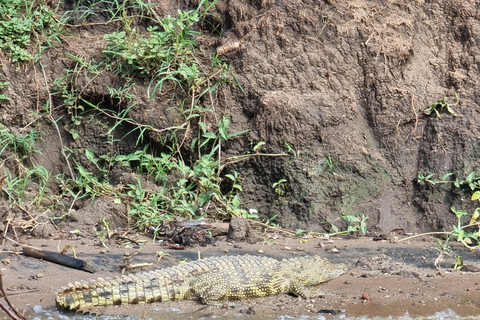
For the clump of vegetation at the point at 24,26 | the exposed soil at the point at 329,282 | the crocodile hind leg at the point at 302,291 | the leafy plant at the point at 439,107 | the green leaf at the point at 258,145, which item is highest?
the clump of vegetation at the point at 24,26

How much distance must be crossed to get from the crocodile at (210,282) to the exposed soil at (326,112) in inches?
27.2

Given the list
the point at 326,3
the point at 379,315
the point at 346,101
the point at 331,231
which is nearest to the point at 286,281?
the point at 379,315

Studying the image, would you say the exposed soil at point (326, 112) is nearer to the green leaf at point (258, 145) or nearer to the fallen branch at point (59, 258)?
the green leaf at point (258, 145)

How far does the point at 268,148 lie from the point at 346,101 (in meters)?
1.09

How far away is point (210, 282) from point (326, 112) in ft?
9.09

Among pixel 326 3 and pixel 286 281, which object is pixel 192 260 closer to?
pixel 286 281

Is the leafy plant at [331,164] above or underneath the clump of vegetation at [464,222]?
above

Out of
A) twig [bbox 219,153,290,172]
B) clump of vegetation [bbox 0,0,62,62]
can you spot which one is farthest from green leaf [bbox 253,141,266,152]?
clump of vegetation [bbox 0,0,62,62]

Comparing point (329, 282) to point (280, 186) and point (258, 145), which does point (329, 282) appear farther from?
point (258, 145)

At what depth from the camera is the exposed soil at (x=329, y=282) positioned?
15.0ft

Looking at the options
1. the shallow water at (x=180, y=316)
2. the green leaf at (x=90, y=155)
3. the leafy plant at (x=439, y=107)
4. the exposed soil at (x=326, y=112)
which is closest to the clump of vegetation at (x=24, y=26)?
the exposed soil at (x=326, y=112)

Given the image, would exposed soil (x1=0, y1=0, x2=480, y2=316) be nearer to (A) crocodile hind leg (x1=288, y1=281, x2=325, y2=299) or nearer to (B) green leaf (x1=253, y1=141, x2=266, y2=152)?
(B) green leaf (x1=253, y1=141, x2=266, y2=152)

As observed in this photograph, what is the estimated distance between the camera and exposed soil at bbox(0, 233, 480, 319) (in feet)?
15.0

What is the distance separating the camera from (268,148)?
675 centimetres
